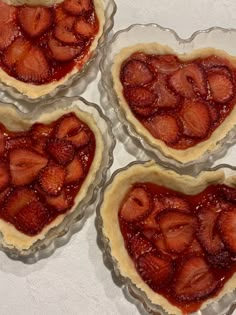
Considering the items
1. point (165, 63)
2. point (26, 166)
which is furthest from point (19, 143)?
point (165, 63)

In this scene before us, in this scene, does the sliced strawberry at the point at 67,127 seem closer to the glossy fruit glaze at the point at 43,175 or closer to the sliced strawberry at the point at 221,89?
the glossy fruit glaze at the point at 43,175

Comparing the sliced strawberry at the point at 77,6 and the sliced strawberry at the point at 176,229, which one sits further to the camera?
the sliced strawberry at the point at 77,6

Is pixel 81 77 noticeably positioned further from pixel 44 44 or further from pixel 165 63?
pixel 165 63

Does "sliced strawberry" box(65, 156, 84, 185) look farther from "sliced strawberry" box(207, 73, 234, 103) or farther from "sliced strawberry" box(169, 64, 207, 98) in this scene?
"sliced strawberry" box(207, 73, 234, 103)

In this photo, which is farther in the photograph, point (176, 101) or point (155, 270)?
point (176, 101)

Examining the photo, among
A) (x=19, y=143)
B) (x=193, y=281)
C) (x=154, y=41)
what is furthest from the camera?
(x=154, y=41)

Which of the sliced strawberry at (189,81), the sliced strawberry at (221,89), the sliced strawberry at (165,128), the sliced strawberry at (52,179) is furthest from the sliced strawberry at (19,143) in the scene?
the sliced strawberry at (221,89)

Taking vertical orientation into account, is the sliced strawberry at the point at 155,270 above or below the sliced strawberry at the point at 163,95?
below

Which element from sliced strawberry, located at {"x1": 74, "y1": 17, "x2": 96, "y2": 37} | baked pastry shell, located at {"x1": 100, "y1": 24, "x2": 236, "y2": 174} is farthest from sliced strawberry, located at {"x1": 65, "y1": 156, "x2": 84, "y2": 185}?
sliced strawberry, located at {"x1": 74, "y1": 17, "x2": 96, "y2": 37}
